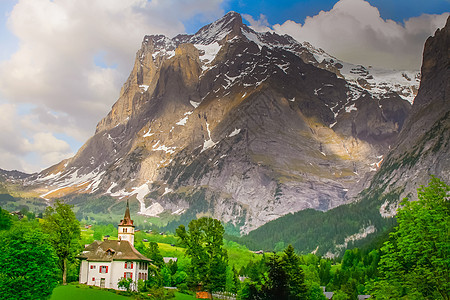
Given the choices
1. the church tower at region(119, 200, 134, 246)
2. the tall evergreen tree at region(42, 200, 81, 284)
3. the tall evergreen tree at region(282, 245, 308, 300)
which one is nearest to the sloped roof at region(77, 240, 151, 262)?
A: the tall evergreen tree at region(42, 200, 81, 284)

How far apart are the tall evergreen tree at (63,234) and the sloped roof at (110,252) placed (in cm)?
453

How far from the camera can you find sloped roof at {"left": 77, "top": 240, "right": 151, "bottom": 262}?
4092 inches

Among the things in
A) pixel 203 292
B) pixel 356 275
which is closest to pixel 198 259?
pixel 203 292

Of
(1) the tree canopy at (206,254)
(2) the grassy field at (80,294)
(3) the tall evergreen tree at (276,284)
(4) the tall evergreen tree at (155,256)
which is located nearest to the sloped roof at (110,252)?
(1) the tree canopy at (206,254)

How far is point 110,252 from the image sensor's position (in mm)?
105500

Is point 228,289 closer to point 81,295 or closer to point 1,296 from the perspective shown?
point 81,295

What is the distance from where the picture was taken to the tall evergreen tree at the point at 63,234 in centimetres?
9668

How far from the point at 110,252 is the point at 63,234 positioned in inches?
439

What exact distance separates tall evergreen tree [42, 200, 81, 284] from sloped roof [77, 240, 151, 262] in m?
4.53

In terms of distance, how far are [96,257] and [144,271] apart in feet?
34.2

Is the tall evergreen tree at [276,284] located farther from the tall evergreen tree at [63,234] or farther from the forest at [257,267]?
the tall evergreen tree at [63,234]

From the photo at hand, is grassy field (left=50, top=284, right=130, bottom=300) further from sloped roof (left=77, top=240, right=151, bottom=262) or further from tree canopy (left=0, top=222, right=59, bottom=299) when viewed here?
sloped roof (left=77, top=240, right=151, bottom=262)

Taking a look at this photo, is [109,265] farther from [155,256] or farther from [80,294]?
[155,256]

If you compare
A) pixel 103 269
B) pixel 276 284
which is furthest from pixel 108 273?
pixel 276 284
